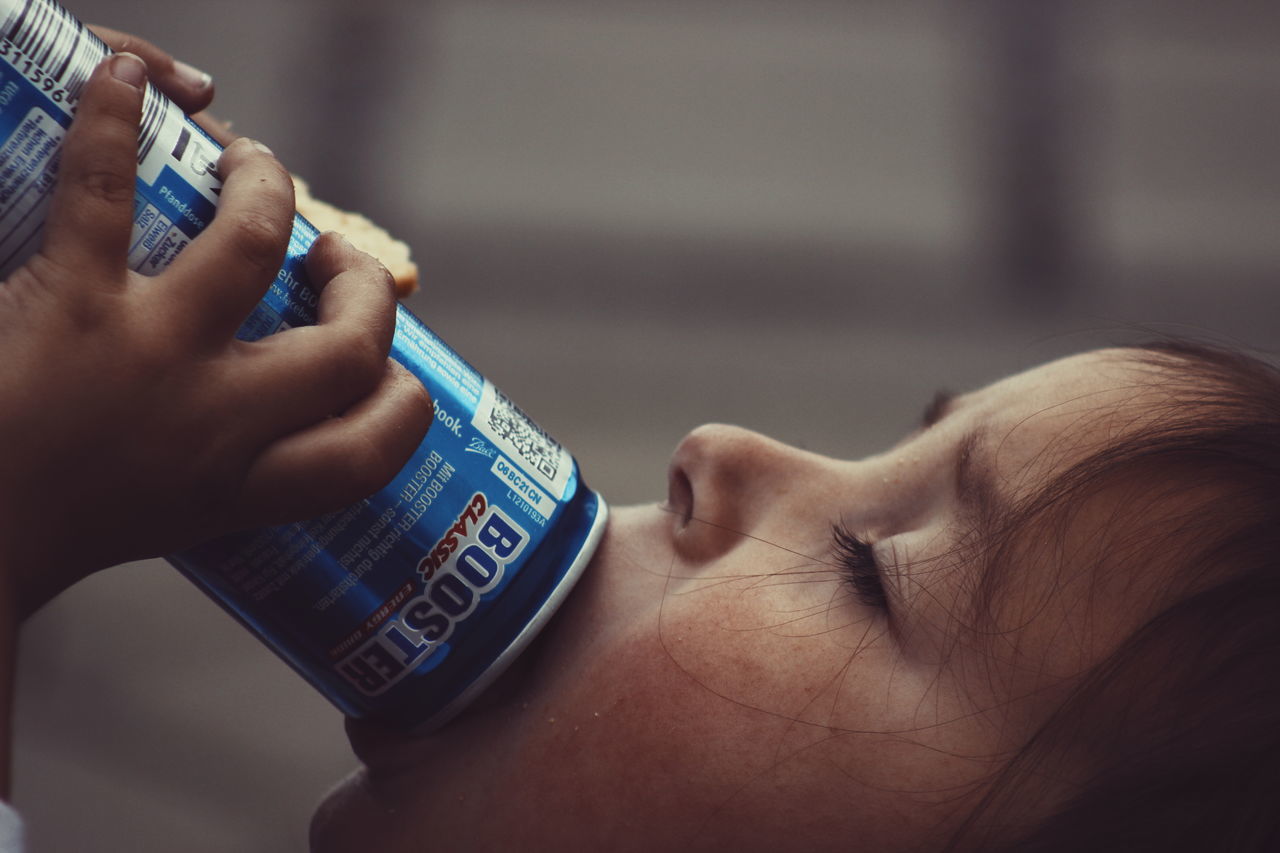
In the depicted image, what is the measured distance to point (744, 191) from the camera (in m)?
1.75

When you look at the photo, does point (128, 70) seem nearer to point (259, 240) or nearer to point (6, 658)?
point (259, 240)

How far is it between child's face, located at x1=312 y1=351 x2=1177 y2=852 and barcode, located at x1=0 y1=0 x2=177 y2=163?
0.92 feet

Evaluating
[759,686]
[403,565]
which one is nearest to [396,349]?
[403,565]

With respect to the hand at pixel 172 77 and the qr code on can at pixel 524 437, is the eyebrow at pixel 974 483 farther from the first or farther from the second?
the hand at pixel 172 77

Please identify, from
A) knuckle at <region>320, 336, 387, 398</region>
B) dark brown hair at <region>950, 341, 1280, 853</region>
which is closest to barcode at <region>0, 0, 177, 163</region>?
knuckle at <region>320, 336, 387, 398</region>

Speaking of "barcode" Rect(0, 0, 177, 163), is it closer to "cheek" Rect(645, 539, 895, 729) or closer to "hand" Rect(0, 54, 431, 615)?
"hand" Rect(0, 54, 431, 615)

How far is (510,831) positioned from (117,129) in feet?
1.09

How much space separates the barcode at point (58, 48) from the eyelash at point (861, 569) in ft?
1.12

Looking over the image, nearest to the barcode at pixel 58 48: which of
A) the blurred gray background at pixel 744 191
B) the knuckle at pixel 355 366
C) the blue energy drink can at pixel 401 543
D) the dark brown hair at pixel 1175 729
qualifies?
the blue energy drink can at pixel 401 543

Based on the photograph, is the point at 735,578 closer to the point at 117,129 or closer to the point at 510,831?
the point at 510,831

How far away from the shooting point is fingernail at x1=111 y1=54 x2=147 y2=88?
0.43m

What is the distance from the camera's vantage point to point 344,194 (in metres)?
1.68

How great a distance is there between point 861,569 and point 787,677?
0.06 meters

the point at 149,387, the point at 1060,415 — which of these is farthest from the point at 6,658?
the point at 1060,415
